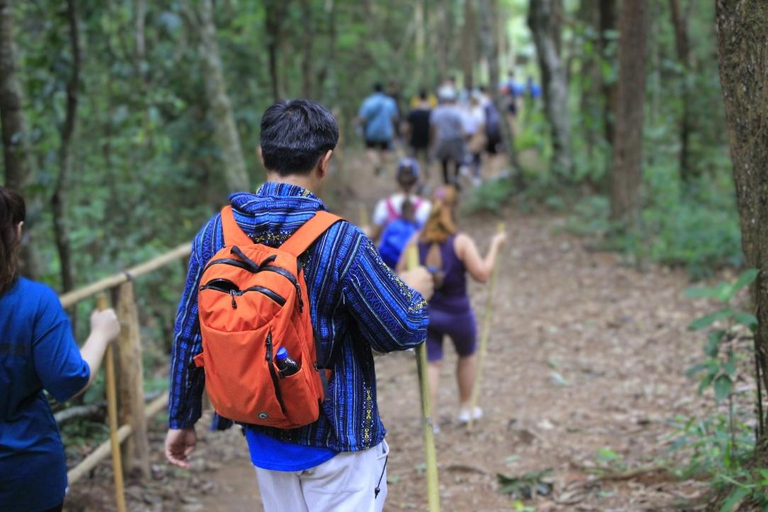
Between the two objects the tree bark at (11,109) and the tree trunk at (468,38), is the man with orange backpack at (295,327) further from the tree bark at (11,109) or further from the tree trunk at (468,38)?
the tree trunk at (468,38)

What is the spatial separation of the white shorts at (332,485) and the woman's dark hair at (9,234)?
104cm

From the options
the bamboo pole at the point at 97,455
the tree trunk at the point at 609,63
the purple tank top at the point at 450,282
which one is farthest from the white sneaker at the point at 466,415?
the tree trunk at the point at 609,63

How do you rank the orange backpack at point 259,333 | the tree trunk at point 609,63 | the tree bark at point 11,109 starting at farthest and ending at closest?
the tree trunk at point 609,63 < the tree bark at point 11,109 < the orange backpack at point 259,333

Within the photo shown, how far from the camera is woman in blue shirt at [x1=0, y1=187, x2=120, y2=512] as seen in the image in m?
2.76

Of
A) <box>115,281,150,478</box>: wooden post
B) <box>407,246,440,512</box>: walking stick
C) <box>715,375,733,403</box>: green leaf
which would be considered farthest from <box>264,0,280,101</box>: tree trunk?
<box>407,246,440,512</box>: walking stick

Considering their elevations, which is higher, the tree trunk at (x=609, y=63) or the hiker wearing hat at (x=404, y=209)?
the tree trunk at (x=609, y=63)

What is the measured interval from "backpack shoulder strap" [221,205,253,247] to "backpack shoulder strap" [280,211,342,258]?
0.13m

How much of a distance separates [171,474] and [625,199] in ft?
26.9

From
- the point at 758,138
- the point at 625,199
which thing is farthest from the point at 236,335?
the point at 625,199

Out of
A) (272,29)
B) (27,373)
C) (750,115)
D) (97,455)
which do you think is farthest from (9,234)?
(272,29)

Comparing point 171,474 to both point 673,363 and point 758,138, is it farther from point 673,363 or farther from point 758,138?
point 673,363

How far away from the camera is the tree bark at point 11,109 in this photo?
5512mm

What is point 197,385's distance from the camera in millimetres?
2738

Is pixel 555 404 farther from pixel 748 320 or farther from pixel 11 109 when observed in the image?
pixel 11 109
